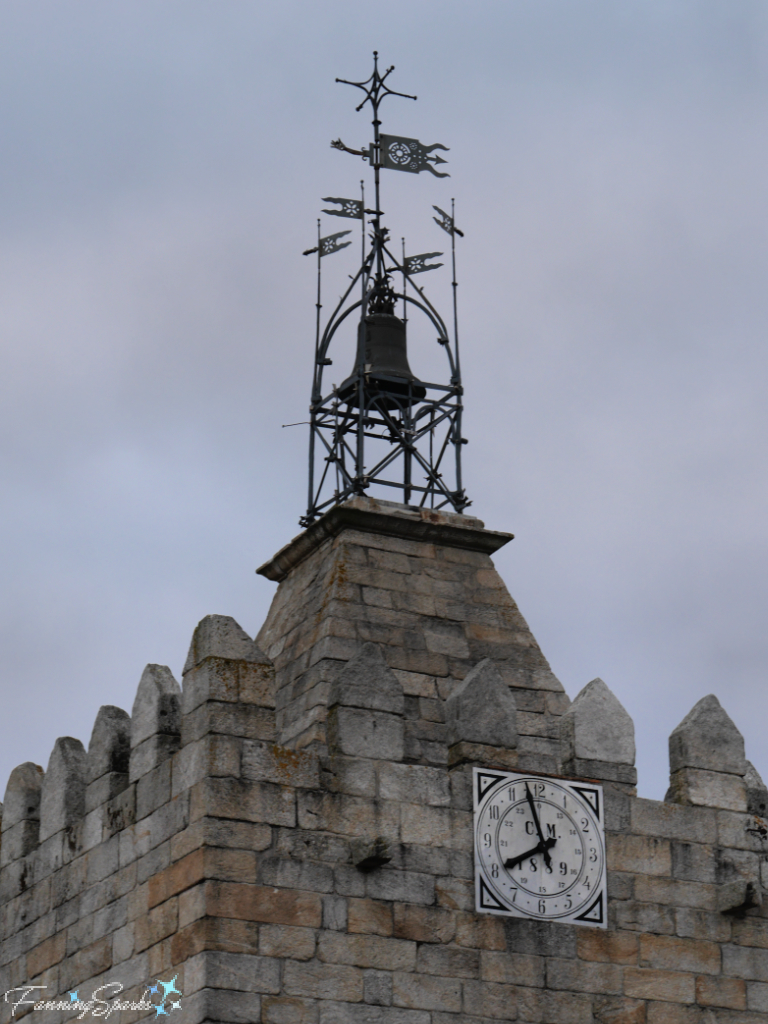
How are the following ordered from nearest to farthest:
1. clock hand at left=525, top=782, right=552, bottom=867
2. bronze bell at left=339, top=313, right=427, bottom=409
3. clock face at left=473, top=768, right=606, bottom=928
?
clock face at left=473, top=768, right=606, bottom=928
clock hand at left=525, top=782, right=552, bottom=867
bronze bell at left=339, top=313, right=427, bottom=409

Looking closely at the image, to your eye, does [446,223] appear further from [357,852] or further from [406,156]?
[357,852]

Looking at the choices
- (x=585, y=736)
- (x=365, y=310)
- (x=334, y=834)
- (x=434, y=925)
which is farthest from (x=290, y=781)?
(x=365, y=310)

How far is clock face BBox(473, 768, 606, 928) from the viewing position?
621 inches

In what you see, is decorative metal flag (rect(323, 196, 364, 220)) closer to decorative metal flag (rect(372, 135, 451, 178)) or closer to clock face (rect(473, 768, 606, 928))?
decorative metal flag (rect(372, 135, 451, 178))

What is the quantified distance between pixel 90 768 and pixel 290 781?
288cm

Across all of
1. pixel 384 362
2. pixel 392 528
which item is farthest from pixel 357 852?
pixel 384 362

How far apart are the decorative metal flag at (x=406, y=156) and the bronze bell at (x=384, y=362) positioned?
1.73m

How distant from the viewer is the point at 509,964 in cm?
1551

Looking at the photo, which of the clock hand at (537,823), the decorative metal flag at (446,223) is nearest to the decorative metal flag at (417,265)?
the decorative metal flag at (446,223)

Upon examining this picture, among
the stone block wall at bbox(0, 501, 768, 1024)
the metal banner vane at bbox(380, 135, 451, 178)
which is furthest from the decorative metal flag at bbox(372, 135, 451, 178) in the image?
the stone block wall at bbox(0, 501, 768, 1024)

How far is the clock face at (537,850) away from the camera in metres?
15.8

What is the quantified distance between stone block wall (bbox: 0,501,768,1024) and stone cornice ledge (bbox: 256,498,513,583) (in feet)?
3.17

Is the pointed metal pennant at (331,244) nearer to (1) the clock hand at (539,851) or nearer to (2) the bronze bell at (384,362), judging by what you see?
(2) the bronze bell at (384,362)

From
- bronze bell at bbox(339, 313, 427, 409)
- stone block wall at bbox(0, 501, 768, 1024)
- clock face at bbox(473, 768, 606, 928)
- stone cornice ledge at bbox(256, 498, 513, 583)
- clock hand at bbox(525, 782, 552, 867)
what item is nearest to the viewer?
stone block wall at bbox(0, 501, 768, 1024)
